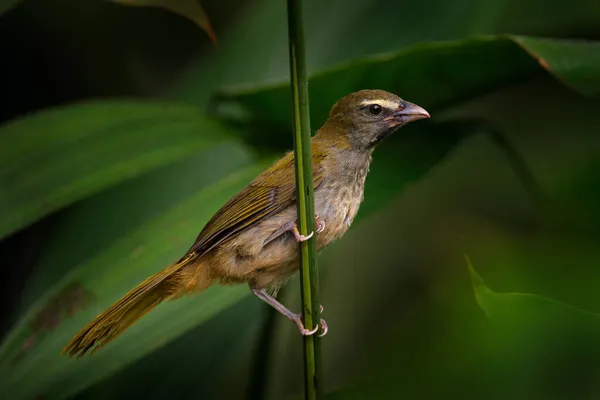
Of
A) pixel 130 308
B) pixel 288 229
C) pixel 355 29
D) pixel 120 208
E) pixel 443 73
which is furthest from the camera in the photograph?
pixel 355 29

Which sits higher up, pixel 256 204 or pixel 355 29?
pixel 355 29

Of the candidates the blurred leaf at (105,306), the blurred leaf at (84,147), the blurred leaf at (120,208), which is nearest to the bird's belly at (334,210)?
the blurred leaf at (105,306)

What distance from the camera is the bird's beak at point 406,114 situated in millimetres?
1820

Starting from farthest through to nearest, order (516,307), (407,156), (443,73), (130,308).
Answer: (407,156), (443,73), (130,308), (516,307)

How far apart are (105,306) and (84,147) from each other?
47 centimetres

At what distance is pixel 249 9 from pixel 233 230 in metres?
1.57

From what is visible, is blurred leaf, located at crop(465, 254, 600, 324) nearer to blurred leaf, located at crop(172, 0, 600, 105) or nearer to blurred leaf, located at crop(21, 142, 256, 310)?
blurred leaf, located at crop(21, 142, 256, 310)

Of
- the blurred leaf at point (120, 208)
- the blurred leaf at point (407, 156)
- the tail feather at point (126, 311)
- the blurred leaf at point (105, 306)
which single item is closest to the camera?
the tail feather at point (126, 311)

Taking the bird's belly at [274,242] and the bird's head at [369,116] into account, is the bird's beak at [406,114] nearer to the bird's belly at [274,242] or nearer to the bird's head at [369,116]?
the bird's head at [369,116]

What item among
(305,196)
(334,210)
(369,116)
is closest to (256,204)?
(334,210)

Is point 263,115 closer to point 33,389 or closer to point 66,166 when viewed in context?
point 66,166

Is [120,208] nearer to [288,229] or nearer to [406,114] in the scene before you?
[288,229]

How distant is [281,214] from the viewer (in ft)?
6.16

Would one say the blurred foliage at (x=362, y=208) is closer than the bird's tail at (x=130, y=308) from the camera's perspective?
No
